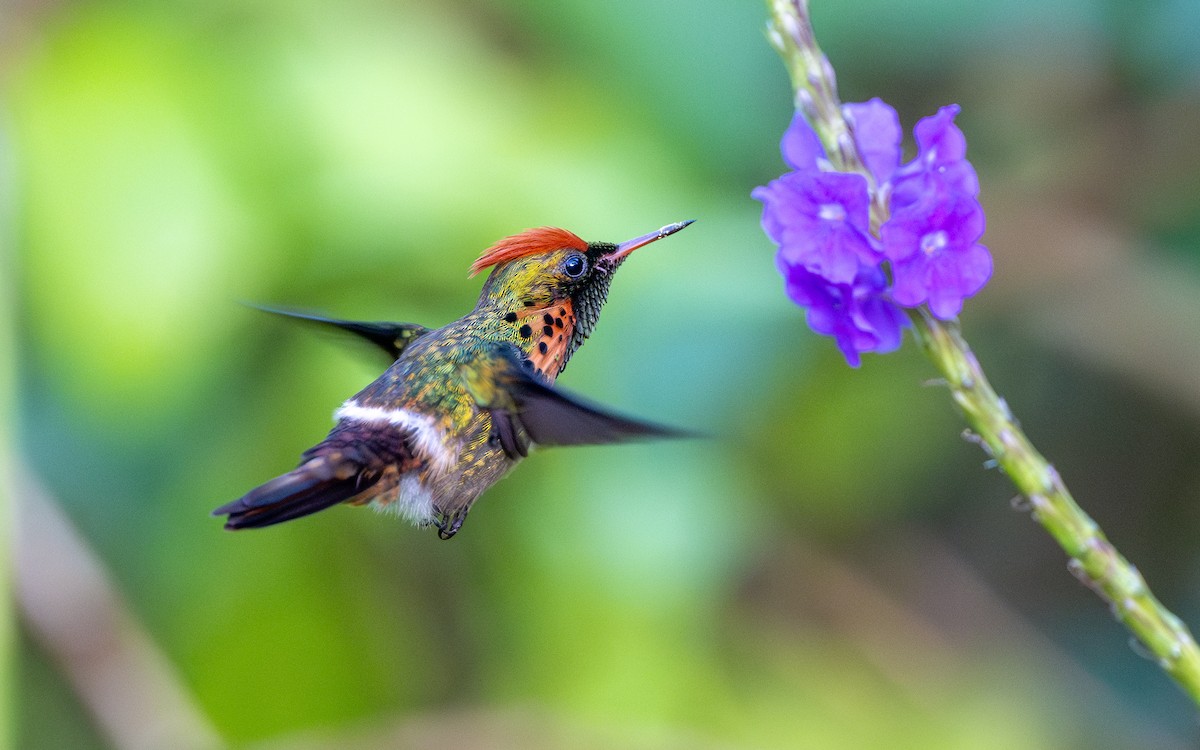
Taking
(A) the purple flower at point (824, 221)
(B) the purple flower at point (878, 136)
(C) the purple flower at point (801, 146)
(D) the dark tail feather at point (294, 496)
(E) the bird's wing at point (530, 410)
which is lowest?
(D) the dark tail feather at point (294, 496)

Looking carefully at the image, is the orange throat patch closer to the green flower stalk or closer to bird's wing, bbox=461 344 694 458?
bird's wing, bbox=461 344 694 458

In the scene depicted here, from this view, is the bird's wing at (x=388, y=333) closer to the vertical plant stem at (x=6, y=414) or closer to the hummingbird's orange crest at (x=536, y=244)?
the hummingbird's orange crest at (x=536, y=244)

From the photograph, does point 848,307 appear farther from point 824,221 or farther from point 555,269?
point 555,269

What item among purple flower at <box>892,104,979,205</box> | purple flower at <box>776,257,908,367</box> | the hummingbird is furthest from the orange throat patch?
purple flower at <box>892,104,979,205</box>

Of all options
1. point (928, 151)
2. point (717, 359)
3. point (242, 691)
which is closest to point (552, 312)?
point (928, 151)

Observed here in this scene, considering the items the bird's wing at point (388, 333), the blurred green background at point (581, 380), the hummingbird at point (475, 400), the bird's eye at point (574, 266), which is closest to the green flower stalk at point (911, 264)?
the hummingbird at point (475, 400)

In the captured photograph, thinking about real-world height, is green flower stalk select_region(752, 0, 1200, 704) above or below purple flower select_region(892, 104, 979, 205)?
below

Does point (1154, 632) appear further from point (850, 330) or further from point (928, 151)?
point (928, 151)
